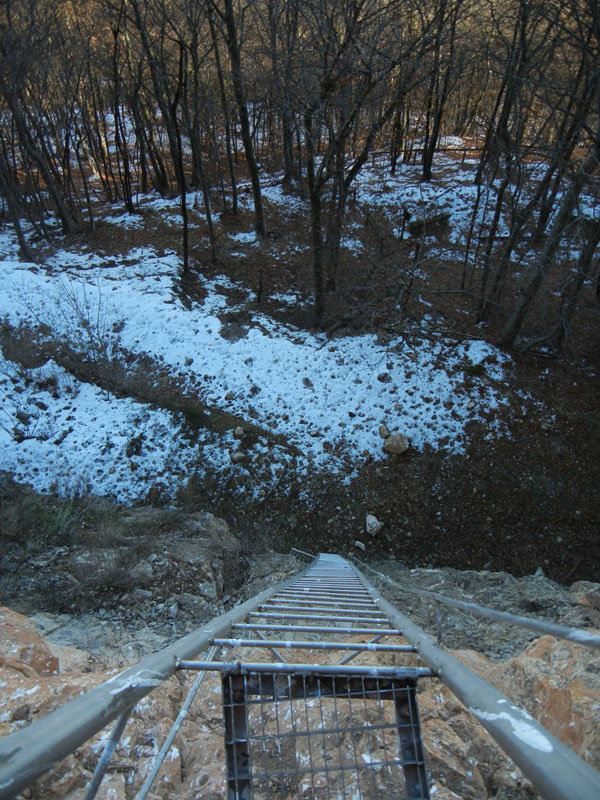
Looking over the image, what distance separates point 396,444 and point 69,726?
8411 mm

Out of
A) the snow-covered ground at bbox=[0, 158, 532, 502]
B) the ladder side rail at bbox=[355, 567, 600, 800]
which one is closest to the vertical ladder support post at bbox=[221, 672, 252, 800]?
the ladder side rail at bbox=[355, 567, 600, 800]

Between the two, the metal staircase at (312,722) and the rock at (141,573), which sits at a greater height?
the metal staircase at (312,722)

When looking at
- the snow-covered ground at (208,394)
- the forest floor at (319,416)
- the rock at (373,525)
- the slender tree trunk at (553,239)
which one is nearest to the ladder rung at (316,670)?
the forest floor at (319,416)

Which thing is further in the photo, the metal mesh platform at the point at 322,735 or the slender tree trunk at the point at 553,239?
the slender tree trunk at the point at 553,239

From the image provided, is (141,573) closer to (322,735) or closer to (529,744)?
(322,735)

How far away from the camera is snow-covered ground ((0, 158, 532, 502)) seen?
344 inches

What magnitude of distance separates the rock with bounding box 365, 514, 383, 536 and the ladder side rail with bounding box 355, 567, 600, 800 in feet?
22.3

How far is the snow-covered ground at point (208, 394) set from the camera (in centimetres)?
873

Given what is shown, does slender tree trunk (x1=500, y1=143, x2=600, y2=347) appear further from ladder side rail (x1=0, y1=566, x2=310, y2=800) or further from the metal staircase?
ladder side rail (x1=0, y1=566, x2=310, y2=800)

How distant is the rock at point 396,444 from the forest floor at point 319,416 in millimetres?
212

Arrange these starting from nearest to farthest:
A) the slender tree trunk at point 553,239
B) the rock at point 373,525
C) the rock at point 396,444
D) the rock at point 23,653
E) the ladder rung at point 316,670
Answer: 1. the ladder rung at point 316,670
2. the rock at point 23,653
3. the slender tree trunk at point 553,239
4. the rock at point 373,525
5. the rock at point 396,444

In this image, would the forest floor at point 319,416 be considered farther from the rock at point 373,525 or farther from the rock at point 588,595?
the rock at point 588,595

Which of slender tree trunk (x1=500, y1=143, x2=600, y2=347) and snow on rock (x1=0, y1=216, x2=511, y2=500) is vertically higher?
slender tree trunk (x1=500, y1=143, x2=600, y2=347)

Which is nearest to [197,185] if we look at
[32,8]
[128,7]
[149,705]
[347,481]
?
[128,7]
